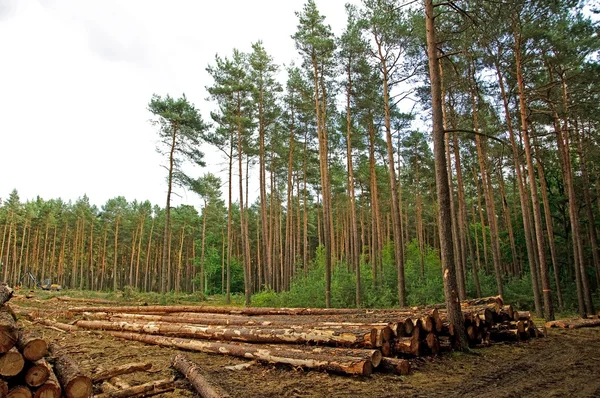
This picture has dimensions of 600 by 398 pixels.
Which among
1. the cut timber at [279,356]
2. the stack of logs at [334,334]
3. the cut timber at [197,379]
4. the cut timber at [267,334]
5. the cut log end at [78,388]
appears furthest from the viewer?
the cut timber at [267,334]

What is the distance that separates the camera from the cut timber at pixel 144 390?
4.78 metres

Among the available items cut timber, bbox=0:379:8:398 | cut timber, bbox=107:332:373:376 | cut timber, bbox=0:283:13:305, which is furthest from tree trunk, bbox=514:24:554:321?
cut timber, bbox=0:283:13:305

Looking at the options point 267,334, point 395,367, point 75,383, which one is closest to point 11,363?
point 75,383

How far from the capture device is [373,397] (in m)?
4.89

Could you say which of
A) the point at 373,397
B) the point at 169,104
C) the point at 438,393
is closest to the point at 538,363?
the point at 438,393

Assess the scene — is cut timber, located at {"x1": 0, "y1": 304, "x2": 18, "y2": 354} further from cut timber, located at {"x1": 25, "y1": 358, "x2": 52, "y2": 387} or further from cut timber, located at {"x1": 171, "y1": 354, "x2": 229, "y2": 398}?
cut timber, located at {"x1": 171, "y1": 354, "x2": 229, "y2": 398}

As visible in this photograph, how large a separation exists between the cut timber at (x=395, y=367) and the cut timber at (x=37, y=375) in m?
4.97

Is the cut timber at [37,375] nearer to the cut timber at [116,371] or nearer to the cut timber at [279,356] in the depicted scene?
the cut timber at [116,371]

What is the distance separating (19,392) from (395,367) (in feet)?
17.4

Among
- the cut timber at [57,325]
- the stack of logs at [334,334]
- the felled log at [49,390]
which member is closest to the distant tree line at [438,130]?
the stack of logs at [334,334]

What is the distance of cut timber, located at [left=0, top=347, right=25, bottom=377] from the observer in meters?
4.09

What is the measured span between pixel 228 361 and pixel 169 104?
72.9 ft

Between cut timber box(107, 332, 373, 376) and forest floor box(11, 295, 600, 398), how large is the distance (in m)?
0.13

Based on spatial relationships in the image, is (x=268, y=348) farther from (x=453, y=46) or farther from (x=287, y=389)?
(x=453, y=46)
